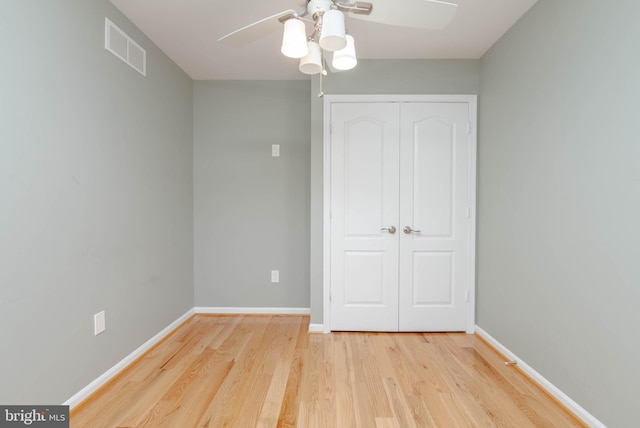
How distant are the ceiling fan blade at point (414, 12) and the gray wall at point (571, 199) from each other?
949 millimetres

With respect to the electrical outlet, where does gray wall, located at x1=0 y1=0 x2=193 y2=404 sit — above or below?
above

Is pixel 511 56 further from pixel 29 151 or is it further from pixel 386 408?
pixel 29 151

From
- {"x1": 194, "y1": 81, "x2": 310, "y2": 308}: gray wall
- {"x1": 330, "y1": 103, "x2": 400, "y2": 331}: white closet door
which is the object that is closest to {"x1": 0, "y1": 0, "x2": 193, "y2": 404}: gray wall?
{"x1": 194, "y1": 81, "x2": 310, "y2": 308}: gray wall

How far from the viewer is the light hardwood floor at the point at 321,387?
1802 mm

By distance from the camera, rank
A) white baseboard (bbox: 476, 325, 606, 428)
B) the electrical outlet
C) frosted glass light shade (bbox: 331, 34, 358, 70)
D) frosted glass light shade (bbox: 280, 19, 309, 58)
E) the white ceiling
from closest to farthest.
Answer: frosted glass light shade (bbox: 280, 19, 309, 58) → frosted glass light shade (bbox: 331, 34, 358, 70) → white baseboard (bbox: 476, 325, 606, 428) → the electrical outlet → the white ceiling

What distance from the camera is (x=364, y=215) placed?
3066 mm

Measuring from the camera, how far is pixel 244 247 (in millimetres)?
3586

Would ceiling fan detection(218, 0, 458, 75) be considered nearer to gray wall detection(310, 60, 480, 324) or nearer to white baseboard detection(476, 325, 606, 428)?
gray wall detection(310, 60, 480, 324)

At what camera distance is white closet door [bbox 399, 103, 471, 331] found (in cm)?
303

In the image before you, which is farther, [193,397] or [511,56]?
[511,56]

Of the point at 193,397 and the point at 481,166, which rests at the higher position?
the point at 481,166

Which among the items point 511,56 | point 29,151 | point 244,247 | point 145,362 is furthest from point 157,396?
point 511,56

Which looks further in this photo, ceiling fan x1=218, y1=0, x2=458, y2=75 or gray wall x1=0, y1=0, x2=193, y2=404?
gray wall x1=0, y1=0, x2=193, y2=404

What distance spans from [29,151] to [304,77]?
98.4 inches
